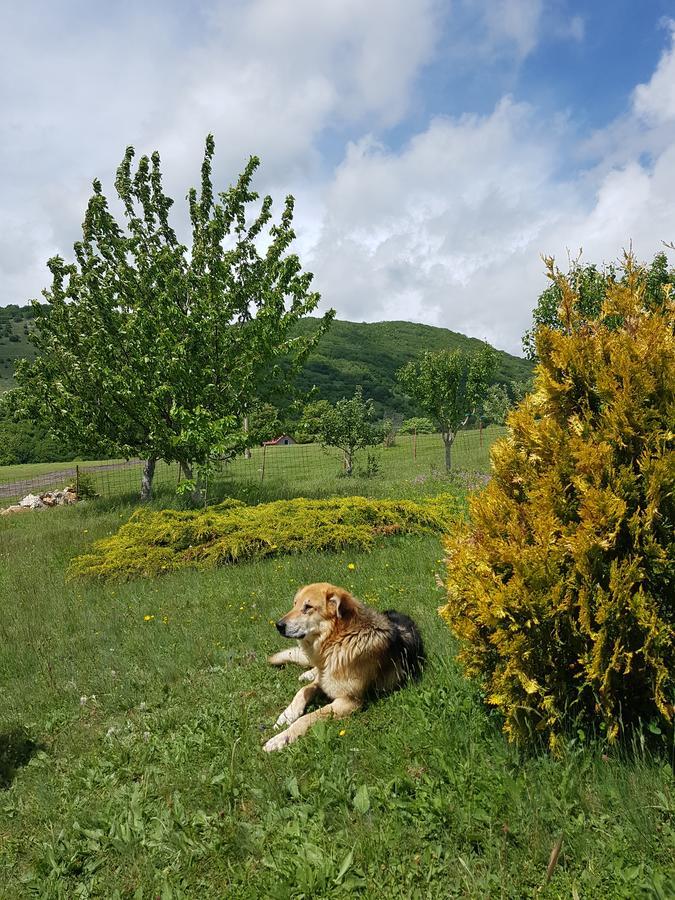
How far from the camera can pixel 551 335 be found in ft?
10.7

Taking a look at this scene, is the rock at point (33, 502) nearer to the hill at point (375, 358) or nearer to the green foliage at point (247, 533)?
the green foliage at point (247, 533)

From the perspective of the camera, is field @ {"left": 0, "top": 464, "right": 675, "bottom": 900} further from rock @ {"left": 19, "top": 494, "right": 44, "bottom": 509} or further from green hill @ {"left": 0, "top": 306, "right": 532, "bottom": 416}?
green hill @ {"left": 0, "top": 306, "right": 532, "bottom": 416}

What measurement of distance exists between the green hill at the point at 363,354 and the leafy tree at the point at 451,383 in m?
63.2

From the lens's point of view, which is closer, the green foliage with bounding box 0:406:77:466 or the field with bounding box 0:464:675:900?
the field with bounding box 0:464:675:900

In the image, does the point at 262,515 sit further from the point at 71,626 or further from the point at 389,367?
the point at 389,367

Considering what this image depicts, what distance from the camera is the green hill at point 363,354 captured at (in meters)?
108

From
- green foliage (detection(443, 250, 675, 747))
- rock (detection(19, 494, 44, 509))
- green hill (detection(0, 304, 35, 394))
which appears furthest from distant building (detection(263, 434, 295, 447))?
green hill (detection(0, 304, 35, 394))

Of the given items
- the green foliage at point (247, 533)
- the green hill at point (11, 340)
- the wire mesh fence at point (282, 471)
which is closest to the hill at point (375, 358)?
the wire mesh fence at point (282, 471)

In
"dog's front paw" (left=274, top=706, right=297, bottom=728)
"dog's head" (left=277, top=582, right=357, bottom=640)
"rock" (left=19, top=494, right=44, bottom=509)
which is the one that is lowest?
"dog's front paw" (left=274, top=706, right=297, bottom=728)

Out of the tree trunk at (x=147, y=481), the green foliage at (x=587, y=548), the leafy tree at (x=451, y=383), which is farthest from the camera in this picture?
the leafy tree at (x=451, y=383)

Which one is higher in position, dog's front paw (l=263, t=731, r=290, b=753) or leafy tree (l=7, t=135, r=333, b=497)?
leafy tree (l=7, t=135, r=333, b=497)

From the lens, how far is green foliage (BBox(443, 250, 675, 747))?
2.71 m

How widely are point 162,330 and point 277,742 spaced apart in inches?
392

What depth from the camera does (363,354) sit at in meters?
138
